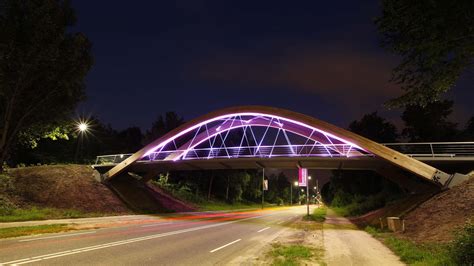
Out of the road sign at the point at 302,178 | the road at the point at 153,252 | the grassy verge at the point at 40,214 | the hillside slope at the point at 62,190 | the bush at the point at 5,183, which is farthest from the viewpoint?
the road sign at the point at 302,178

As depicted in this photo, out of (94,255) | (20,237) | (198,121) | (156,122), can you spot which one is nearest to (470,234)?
(94,255)

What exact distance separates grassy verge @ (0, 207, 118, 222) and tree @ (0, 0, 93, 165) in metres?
4.83

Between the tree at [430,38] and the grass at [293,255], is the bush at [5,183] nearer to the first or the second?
the grass at [293,255]

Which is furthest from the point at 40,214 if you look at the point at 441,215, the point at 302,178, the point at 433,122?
the point at 433,122

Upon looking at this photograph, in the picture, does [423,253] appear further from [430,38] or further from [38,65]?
[38,65]

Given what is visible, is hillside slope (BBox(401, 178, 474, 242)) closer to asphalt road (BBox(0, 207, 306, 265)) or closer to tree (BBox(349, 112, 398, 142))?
asphalt road (BBox(0, 207, 306, 265))

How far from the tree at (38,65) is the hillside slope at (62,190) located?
192 inches

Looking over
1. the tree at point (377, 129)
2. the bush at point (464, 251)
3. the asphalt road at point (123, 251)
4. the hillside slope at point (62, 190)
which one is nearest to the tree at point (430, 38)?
the bush at point (464, 251)

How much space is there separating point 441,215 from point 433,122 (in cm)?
3840

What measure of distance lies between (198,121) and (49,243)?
27.8 meters

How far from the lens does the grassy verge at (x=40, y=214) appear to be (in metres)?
24.0

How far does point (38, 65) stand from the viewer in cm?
2580

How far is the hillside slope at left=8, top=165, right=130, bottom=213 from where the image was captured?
100 ft

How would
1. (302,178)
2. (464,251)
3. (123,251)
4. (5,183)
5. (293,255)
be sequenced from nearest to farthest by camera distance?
(464,251) < (123,251) < (293,255) < (5,183) < (302,178)
